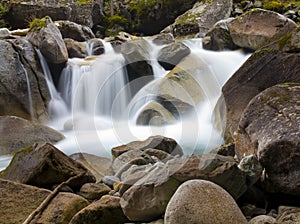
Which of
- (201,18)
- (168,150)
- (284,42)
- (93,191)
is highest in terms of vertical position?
(284,42)

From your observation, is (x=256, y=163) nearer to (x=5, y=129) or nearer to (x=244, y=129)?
(x=244, y=129)

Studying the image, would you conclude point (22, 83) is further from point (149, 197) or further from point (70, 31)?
point (149, 197)

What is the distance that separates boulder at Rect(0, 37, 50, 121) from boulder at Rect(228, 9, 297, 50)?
6.13 meters

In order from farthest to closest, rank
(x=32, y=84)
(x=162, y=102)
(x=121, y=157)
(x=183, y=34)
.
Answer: (x=183, y=34), (x=32, y=84), (x=162, y=102), (x=121, y=157)

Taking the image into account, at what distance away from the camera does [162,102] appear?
25.1 feet

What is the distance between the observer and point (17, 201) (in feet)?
11.7

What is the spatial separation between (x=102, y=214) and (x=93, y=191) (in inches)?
34.6

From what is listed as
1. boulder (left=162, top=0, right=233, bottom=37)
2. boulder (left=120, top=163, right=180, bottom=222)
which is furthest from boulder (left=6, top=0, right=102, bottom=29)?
boulder (left=120, top=163, right=180, bottom=222)

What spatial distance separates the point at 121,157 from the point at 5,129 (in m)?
3.30

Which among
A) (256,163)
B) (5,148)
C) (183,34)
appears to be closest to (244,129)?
(256,163)

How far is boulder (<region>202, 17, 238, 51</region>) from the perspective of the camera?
37.0 ft

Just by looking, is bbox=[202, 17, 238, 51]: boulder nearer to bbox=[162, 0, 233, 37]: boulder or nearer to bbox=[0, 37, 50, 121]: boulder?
bbox=[162, 0, 233, 37]: boulder

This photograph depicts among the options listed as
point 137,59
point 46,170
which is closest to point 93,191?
point 46,170

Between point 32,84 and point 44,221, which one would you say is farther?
point 32,84
